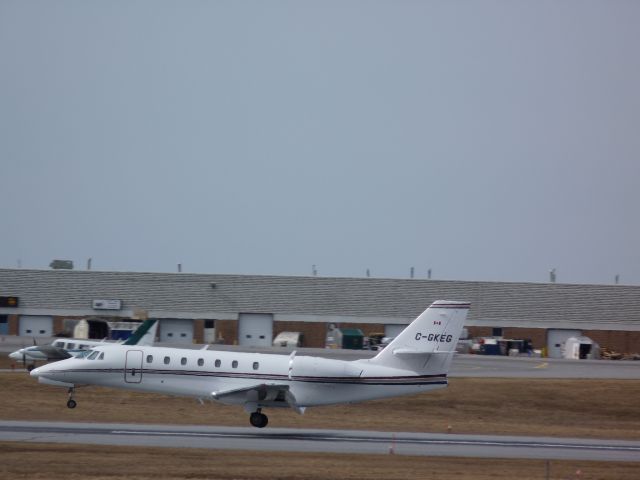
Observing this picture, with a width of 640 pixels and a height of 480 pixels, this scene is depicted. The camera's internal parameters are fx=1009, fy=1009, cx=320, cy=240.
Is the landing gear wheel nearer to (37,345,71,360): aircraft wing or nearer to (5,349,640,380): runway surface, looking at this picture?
(5,349,640,380): runway surface

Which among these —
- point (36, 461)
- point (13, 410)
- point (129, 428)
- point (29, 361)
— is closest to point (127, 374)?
point (129, 428)

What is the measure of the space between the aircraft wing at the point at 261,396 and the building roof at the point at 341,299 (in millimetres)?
55196

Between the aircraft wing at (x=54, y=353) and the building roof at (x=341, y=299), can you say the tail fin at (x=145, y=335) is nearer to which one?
the aircraft wing at (x=54, y=353)

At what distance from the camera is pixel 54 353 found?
5691 cm

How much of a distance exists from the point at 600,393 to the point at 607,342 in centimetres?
4119

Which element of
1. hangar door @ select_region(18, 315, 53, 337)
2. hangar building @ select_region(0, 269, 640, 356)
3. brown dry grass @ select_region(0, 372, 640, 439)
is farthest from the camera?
hangar door @ select_region(18, 315, 53, 337)

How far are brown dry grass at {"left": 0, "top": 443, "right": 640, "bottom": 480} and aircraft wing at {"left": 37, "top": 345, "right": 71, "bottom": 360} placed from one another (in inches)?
1082

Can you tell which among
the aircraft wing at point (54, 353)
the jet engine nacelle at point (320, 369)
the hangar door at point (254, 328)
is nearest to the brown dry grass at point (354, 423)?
the jet engine nacelle at point (320, 369)

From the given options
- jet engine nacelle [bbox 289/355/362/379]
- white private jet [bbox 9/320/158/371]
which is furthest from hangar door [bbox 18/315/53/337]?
jet engine nacelle [bbox 289/355/362/379]

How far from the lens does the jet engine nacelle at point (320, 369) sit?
35.3 m

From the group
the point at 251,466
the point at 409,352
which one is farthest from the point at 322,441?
the point at 251,466

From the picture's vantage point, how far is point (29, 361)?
5784cm

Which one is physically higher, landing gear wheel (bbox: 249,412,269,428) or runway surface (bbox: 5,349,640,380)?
runway surface (bbox: 5,349,640,380)

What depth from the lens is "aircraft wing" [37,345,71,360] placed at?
185 ft
